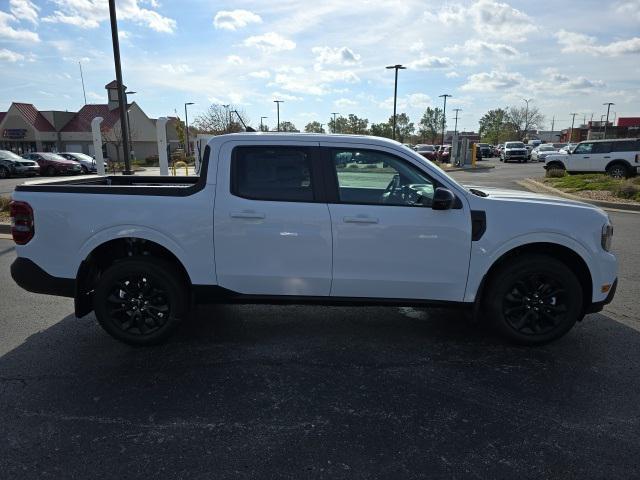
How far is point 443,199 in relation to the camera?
3775 mm

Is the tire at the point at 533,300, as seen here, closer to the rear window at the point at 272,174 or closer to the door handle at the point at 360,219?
the door handle at the point at 360,219

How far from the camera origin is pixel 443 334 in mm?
4504

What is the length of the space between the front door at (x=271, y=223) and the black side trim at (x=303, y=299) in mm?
53

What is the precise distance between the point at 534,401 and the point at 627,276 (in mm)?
4047

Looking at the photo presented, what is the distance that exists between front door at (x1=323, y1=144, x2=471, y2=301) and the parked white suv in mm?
19637

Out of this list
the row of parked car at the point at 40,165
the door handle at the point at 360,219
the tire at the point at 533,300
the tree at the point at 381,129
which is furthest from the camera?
the tree at the point at 381,129

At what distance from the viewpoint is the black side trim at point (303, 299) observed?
4.09m

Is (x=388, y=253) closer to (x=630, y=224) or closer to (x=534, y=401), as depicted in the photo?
(x=534, y=401)

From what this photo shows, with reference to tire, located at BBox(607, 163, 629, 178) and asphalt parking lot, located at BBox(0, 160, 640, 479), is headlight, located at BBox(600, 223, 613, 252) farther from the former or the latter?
tire, located at BBox(607, 163, 629, 178)

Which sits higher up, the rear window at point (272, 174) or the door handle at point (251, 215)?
the rear window at point (272, 174)

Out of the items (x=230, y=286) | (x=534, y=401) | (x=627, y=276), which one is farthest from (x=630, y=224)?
(x=230, y=286)

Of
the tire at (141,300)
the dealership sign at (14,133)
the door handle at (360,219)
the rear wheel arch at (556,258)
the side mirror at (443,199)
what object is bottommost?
the tire at (141,300)

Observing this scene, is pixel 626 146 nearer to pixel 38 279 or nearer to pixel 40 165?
pixel 38 279

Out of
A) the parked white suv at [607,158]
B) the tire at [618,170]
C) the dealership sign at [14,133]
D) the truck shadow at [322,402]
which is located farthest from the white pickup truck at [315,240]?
the dealership sign at [14,133]
